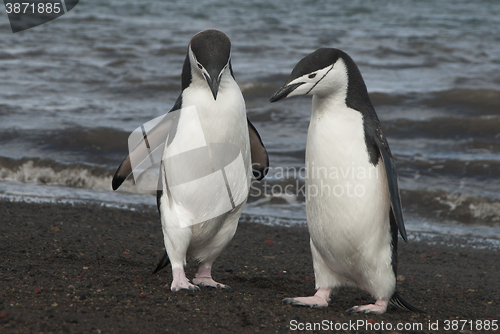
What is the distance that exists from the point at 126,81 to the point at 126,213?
6789mm

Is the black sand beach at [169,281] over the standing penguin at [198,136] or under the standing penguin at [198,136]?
under

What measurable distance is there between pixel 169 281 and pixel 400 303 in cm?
142

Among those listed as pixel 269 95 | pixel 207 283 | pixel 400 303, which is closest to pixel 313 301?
pixel 400 303

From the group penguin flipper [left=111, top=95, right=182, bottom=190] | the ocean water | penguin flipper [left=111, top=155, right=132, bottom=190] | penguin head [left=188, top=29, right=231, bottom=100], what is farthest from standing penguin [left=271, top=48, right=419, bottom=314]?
the ocean water

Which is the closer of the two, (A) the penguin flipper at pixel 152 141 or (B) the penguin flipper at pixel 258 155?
(A) the penguin flipper at pixel 152 141

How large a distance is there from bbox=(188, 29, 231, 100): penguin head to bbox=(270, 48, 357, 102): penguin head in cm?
36

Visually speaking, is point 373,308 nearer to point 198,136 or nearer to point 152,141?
point 198,136

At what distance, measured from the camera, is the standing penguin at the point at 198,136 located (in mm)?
3119

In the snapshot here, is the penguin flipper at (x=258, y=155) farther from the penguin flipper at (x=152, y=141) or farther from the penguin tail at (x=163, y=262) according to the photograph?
the penguin tail at (x=163, y=262)

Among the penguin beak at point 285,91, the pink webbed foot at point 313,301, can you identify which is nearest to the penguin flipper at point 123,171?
the penguin beak at point 285,91

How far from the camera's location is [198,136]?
10.7ft

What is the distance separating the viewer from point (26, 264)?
11.6 ft

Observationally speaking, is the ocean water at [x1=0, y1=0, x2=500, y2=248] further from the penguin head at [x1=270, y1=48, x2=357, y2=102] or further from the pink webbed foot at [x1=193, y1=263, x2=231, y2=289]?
the penguin head at [x1=270, y1=48, x2=357, y2=102]

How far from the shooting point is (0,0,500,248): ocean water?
6484 millimetres
